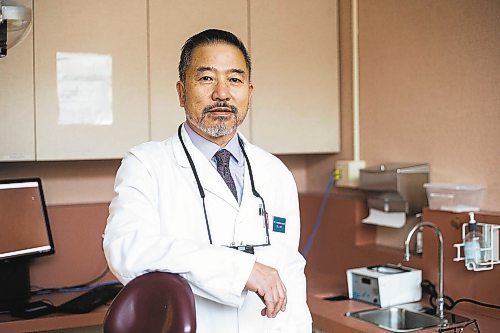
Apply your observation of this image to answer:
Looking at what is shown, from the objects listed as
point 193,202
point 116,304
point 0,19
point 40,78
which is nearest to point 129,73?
point 40,78

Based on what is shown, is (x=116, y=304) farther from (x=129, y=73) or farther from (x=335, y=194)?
(x=335, y=194)

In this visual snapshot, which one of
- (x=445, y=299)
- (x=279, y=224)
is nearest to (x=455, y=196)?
(x=445, y=299)

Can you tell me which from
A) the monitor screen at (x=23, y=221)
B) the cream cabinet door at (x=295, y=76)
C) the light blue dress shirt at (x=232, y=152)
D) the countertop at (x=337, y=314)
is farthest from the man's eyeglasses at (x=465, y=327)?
the monitor screen at (x=23, y=221)

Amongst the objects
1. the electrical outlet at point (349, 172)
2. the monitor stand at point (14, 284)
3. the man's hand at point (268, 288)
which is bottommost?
the monitor stand at point (14, 284)

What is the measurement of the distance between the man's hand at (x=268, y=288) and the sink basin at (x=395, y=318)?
101cm

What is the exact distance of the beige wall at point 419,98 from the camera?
7.90 feet

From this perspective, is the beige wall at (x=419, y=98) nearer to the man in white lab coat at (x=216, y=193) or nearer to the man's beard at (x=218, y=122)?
the man in white lab coat at (x=216, y=193)

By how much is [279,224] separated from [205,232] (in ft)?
0.75

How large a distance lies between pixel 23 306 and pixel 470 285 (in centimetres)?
161

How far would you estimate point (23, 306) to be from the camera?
8.00 ft

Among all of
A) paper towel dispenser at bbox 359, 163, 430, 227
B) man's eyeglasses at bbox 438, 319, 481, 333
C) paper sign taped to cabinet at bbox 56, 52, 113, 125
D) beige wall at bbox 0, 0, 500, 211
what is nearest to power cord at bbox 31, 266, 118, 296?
beige wall at bbox 0, 0, 500, 211

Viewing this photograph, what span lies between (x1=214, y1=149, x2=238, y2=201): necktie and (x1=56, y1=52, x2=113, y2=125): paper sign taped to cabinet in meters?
0.96

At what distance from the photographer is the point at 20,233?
2582mm

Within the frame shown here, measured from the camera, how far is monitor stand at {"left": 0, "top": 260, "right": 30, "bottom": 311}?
99.8 inches
